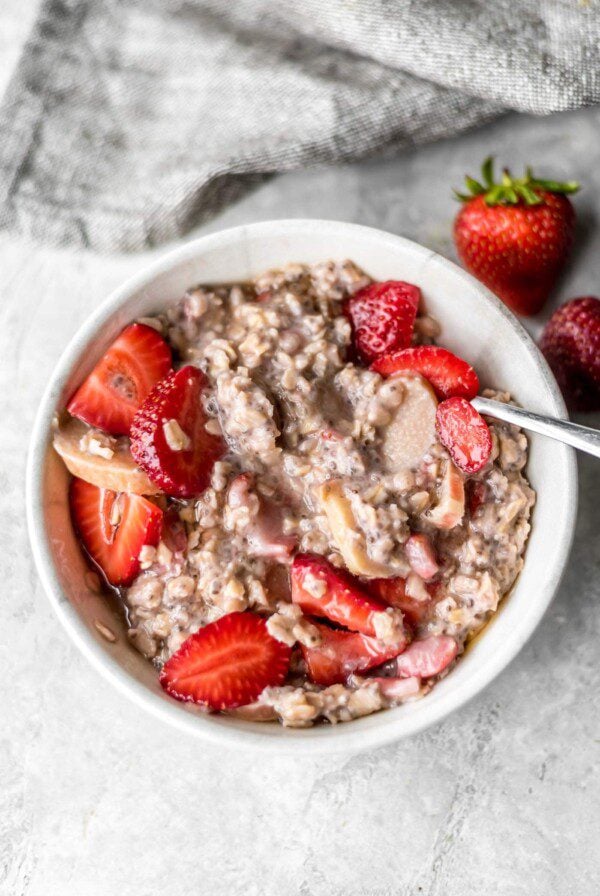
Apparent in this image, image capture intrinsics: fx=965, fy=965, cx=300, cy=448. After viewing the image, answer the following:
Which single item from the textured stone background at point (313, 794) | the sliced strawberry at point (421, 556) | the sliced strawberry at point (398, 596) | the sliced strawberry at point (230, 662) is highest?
the sliced strawberry at point (421, 556)

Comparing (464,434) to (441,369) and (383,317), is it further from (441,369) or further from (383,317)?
(383,317)

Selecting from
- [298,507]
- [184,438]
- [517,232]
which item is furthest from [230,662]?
[517,232]

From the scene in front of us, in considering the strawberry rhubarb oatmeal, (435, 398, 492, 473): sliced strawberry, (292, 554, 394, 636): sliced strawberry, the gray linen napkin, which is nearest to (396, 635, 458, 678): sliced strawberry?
the strawberry rhubarb oatmeal

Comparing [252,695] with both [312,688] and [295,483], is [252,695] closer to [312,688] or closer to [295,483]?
[312,688]

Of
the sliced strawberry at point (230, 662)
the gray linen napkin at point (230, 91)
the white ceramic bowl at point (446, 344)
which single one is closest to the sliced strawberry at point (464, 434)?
the white ceramic bowl at point (446, 344)

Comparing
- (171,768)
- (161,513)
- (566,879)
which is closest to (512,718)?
(566,879)

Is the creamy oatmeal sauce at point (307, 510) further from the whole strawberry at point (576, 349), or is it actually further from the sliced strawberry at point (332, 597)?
the whole strawberry at point (576, 349)
